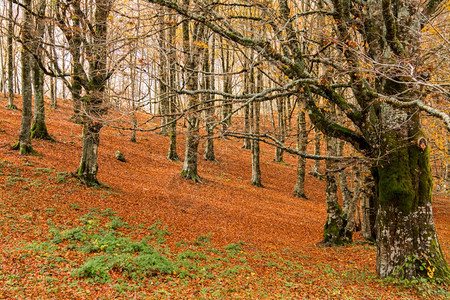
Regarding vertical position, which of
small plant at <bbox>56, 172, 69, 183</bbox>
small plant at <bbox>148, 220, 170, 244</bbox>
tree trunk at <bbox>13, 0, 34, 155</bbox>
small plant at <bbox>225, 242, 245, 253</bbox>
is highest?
tree trunk at <bbox>13, 0, 34, 155</bbox>

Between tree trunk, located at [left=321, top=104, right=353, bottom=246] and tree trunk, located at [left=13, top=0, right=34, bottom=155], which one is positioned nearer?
tree trunk, located at [left=321, top=104, right=353, bottom=246]

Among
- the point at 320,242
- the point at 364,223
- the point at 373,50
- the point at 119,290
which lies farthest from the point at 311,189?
the point at 119,290

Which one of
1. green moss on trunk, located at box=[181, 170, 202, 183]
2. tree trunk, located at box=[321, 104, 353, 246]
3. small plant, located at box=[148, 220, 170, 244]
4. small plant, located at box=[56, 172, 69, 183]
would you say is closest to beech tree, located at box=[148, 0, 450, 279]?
tree trunk, located at box=[321, 104, 353, 246]

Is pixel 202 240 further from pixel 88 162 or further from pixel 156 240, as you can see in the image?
pixel 88 162

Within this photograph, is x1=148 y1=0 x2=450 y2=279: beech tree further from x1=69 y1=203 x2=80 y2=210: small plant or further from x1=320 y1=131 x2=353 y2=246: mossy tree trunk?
x1=69 y1=203 x2=80 y2=210: small plant

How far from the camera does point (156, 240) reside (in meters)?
7.50

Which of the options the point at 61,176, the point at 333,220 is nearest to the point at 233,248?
the point at 333,220

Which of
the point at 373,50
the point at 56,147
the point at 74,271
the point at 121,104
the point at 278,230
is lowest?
the point at 278,230

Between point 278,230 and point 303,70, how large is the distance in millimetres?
6637

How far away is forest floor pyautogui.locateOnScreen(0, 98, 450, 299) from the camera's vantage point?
5086 mm

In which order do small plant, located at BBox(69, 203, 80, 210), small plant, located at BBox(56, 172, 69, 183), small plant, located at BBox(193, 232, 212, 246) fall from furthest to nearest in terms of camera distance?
small plant, located at BBox(56, 172, 69, 183) < small plant, located at BBox(69, 203, 80, 210) < small plant, located at BBox(193, 232, 212, 246)

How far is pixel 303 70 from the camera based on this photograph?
586 cm

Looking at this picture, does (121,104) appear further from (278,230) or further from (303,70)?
(278,230)

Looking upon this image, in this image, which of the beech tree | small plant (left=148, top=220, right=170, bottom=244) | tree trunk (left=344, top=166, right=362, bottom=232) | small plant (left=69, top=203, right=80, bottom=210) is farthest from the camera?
tree trunk (left=344, top=166, right=362, bottom=232)
